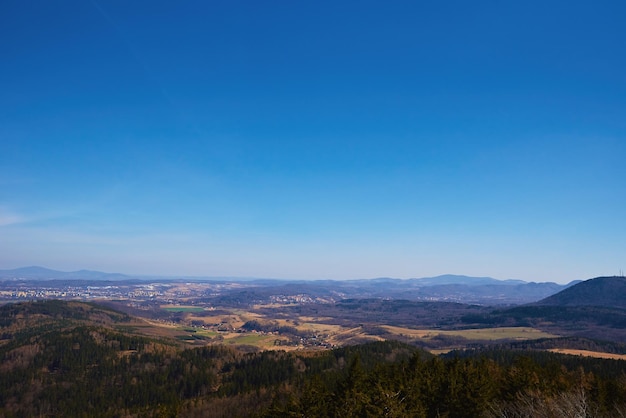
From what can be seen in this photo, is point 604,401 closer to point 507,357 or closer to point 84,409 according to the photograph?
point 507,357

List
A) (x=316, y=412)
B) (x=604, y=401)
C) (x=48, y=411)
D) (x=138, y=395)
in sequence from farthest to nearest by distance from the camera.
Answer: (x=138, y=395)
(x=48, y=411)
(x=604, y=401)
(x=316, y=412)

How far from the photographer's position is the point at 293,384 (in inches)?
5586

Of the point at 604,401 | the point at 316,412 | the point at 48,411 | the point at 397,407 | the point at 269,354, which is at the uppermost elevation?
the point at 397,407

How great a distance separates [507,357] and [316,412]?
507ft

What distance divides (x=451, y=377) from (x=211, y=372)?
151280 millimetres

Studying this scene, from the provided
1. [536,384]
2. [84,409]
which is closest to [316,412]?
[536,384]

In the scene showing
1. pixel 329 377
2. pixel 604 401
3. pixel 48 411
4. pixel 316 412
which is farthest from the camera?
pixel 48 411

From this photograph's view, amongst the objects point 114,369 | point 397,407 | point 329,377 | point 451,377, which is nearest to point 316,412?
point 397,407

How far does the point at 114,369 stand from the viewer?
7407 inches

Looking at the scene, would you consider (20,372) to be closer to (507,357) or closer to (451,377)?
(451,377)

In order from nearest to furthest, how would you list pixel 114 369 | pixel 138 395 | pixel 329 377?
pixel 329 377 < pixel 138 395 < pixel 114 369

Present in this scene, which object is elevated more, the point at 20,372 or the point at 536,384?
the point at 536,384

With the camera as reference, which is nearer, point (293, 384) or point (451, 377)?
point (451, 377)

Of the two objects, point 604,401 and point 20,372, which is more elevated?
point 604,401
